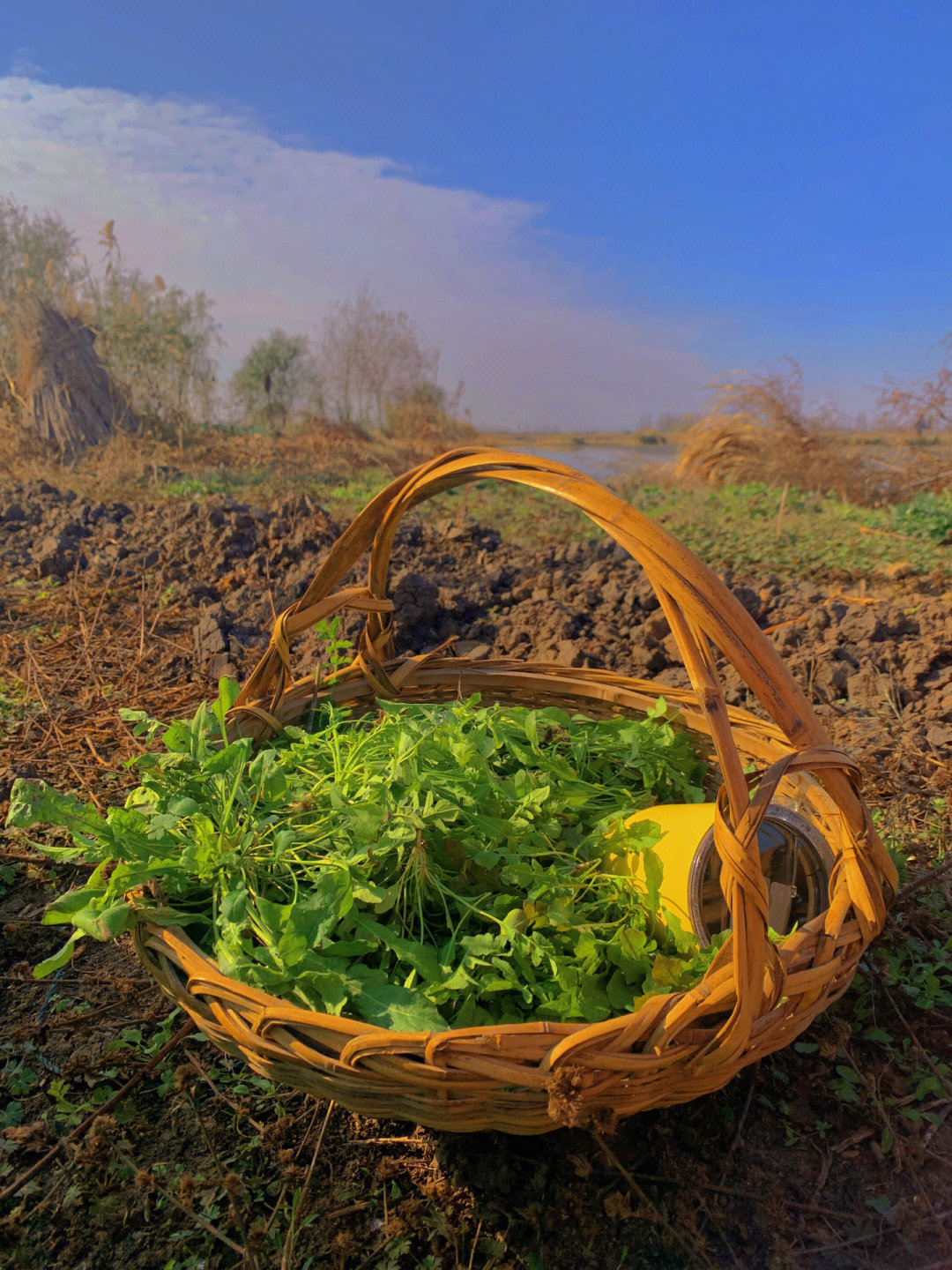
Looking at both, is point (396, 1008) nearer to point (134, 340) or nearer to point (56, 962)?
point (56, 962)

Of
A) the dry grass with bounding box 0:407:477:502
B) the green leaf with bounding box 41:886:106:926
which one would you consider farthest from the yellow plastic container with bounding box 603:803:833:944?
the dry grass with bounding box 0:407:477:502

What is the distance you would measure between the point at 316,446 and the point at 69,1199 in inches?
535

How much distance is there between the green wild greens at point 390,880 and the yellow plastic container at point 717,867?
0.16 ft

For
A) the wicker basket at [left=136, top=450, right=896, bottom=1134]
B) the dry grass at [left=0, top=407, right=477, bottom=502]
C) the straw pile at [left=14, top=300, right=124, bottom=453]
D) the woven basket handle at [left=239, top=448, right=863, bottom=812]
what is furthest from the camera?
the straw pile at [left=14, top=300, right=124, bottom=453]

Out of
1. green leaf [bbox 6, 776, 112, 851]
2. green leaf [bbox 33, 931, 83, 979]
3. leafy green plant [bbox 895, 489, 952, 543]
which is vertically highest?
leafy green plant [bbox 895, 489, 952, 543]

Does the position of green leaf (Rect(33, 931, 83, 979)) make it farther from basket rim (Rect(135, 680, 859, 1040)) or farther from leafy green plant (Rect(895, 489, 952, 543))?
leafy green plant (Rect(895, 489, 952, 543))

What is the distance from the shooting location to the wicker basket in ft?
3.58

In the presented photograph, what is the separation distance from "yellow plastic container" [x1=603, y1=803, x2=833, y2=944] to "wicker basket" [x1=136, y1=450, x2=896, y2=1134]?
0.52ft

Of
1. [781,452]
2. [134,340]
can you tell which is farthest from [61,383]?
[781,452]

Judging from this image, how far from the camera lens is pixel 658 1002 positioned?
112 cm

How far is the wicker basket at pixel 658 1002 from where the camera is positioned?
1.09m

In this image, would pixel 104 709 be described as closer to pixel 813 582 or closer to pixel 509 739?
pixel 509 739

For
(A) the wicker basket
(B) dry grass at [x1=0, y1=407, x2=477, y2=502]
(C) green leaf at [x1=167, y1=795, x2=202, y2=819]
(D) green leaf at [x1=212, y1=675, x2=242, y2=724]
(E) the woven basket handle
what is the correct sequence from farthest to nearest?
1. (B) dry grass at [x1=0, y1=407, x2=477, y2=502]
2. (D) green leaf at [x1=212, y1=675, x2=242, y2=724]
3. (C) green leaf at [x1=167, y1=795, x2=202, y2=819]
4. (E) the woven basket handle
5. (A) the wicker basket

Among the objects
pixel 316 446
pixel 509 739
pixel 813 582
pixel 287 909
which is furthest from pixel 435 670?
pixel 316 446
